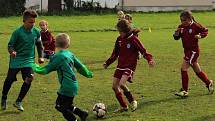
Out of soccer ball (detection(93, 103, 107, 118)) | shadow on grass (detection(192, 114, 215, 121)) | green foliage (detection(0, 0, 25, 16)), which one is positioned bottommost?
green foliage (detection(0, 0, 25, 16))

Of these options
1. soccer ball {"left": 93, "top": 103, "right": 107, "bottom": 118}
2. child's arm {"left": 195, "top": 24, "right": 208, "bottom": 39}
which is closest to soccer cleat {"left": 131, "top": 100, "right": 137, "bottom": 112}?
soccer ball {"left": 93, "top": 103, "right": 107, "bottom": 118}

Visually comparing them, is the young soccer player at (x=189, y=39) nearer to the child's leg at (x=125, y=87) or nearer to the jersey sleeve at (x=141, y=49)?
the child's leg at (x=125, y=87)

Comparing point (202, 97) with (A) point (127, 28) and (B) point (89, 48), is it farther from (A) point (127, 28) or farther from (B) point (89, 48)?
(B) point (89, 48)

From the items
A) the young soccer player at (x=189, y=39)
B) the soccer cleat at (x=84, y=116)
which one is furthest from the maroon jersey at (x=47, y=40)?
the soccer cleat at (x=84, y=116)

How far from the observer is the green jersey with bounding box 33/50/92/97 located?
785 cm

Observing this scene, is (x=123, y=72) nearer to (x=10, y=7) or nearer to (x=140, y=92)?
(x=140, y=92)

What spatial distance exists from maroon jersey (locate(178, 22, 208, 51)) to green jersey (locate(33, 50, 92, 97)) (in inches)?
139

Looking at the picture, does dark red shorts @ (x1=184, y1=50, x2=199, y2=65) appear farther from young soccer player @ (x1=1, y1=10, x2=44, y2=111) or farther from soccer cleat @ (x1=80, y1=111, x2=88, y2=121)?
soccer cleat @ (x1=80, y1=111, x2=88, y2=121)

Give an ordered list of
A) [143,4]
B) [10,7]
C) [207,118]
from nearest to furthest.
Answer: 1. [207,118]
2. [10,7]
3. [143,4]

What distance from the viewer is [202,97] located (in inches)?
425

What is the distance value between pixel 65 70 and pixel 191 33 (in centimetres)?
388

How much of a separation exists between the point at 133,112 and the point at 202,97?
199 cm

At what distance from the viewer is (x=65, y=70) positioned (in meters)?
7.93

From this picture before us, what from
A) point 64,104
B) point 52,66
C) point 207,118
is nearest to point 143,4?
point 207,118
